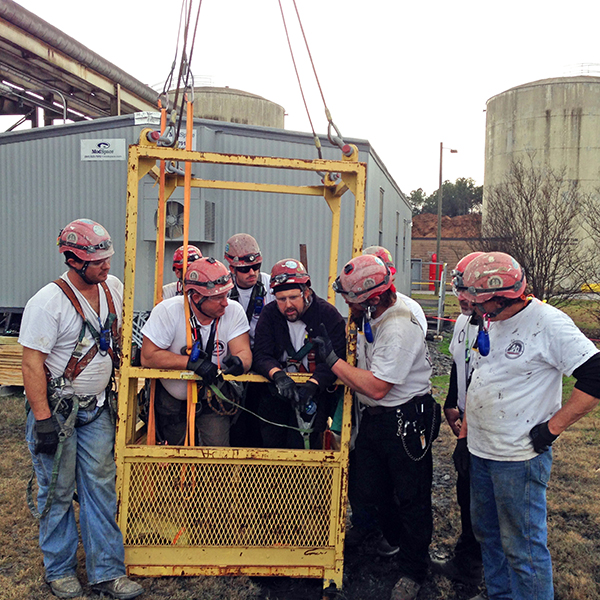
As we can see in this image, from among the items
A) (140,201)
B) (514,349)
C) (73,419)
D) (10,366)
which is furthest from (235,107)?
(514,349)

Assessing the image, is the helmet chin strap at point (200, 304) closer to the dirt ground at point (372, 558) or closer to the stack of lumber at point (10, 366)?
the dirt ground at point (372, 558)

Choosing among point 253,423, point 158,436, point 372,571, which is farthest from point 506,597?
point 158,436

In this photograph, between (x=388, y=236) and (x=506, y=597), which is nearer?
(x=506, y=597)

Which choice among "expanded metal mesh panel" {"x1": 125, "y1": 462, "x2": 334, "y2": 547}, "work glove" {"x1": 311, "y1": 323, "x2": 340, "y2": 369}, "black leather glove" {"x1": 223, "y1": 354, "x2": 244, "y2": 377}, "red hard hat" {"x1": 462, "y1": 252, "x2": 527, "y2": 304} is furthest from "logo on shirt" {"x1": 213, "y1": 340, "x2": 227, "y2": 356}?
"red hard hat" {"x1": 462, "y1": 252, "x2": 527, "y2": 304}

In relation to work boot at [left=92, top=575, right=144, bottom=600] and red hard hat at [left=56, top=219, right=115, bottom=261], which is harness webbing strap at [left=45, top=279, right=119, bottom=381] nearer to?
red hard hat at [left=56, top=219, right=115, bottom=261]

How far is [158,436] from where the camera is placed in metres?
Answer: 3.73

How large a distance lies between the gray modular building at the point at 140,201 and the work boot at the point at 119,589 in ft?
20.7

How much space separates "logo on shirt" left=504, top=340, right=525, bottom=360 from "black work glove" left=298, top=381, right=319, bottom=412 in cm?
106

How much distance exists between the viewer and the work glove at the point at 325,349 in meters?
3.24

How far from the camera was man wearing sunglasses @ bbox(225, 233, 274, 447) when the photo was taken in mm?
3949

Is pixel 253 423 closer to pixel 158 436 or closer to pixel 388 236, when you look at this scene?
pixel 158 436

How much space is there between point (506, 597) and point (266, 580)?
4.74 ft

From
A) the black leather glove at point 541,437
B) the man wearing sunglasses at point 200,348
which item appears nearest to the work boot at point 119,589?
the man wearing sunglasses at point 200,348

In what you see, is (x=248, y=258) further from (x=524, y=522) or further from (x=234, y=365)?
(x=524, y=522)
